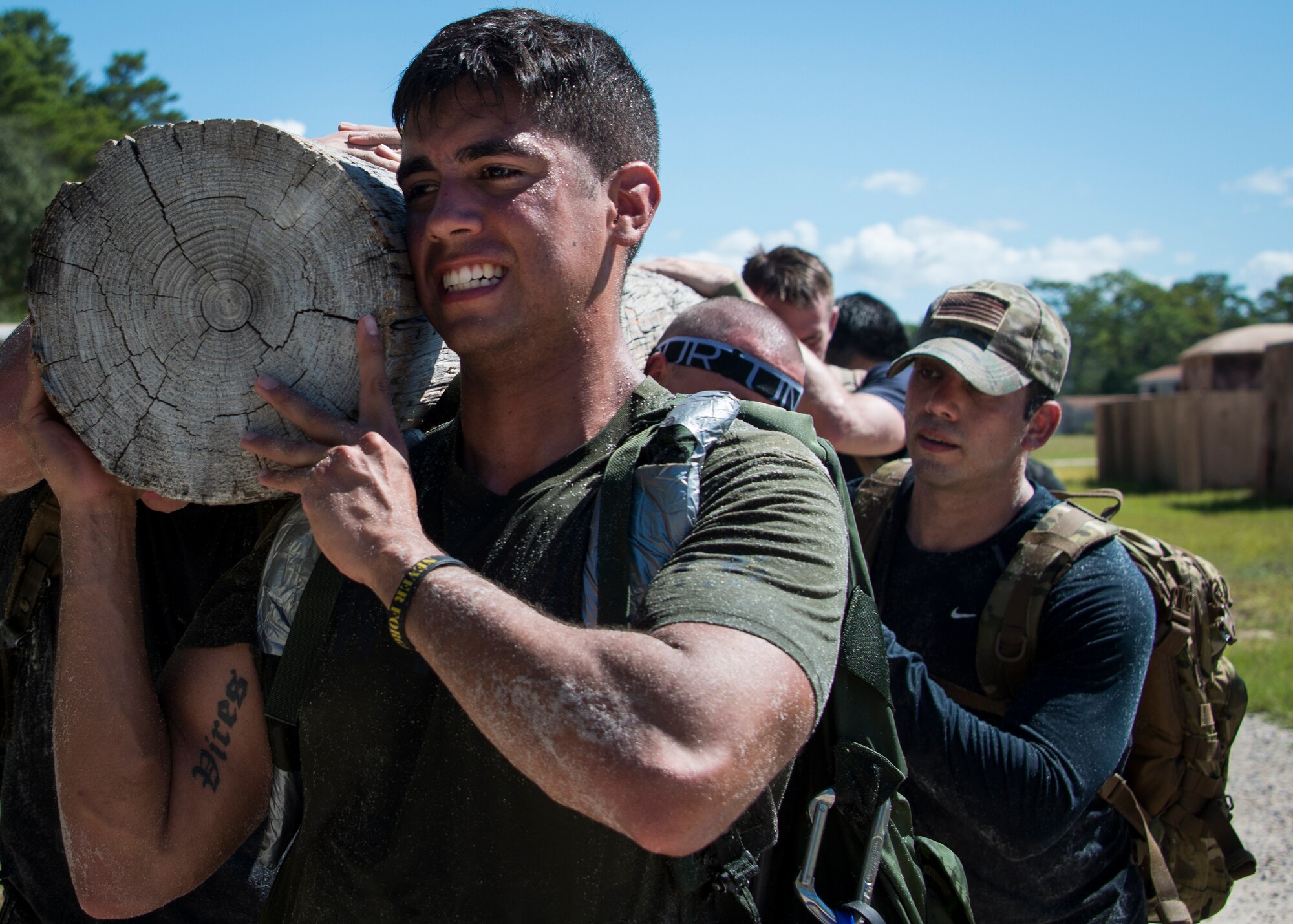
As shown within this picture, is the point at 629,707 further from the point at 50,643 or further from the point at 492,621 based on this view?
the point at 50,643

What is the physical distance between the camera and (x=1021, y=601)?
103 inches

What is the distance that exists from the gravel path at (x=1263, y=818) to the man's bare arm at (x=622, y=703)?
406 centimetres

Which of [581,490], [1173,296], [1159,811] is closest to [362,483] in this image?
[581,490]

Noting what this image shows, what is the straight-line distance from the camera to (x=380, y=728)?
1.63 metres

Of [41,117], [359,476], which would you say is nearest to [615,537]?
[359,476]

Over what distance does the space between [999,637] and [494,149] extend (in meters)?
1.67

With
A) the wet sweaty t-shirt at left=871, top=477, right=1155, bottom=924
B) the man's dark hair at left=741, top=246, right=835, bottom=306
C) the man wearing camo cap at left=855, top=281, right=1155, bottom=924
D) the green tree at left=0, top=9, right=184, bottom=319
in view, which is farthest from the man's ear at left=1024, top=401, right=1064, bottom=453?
the green tree at left=0, top=9, right=184, bottom=319

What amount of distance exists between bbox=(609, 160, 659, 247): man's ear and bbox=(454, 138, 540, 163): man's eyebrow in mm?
193

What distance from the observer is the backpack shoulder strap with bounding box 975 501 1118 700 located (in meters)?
2.58

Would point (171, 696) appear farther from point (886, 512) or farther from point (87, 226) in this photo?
point (886, 512)

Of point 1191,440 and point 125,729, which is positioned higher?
point 125,729

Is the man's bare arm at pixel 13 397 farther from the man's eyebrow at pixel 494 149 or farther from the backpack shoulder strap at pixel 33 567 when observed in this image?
the man's eyebrow at pixel 494 149

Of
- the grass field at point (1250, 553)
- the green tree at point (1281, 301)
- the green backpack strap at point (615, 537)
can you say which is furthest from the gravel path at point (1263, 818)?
the green tree at point (1281, 301)

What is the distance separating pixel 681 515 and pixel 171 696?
0.98m
